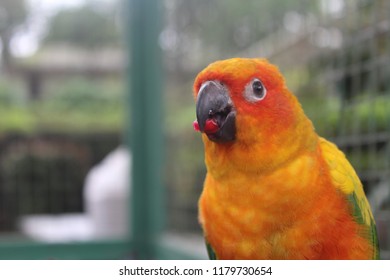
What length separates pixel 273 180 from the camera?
62 centimetres

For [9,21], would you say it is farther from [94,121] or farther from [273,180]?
[273,180]

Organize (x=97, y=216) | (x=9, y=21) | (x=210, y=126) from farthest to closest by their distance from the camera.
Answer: (x=97, y=216), (x=9, y=21), (x=210, y=126)

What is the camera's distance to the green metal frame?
5.93ft

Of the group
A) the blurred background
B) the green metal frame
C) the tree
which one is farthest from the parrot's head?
the tree

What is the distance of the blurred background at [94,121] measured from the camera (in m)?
1.53

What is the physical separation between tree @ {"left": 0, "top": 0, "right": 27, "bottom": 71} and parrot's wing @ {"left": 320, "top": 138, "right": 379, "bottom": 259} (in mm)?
1404

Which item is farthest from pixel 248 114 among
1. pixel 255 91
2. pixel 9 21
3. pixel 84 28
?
pixel 84 28

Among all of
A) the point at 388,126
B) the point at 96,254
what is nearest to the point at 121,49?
the point at 96,254

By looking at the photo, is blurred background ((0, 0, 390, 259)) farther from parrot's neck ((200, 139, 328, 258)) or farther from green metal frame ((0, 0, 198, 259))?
parrot's neck ((200, 139, 328, 258))

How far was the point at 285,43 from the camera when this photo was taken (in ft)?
4.10

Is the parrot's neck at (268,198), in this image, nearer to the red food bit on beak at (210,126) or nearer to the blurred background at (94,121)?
the red food bit on beak at (210,126)

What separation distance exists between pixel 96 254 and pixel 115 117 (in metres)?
0.50

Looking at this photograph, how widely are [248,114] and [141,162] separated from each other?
1.28 metres

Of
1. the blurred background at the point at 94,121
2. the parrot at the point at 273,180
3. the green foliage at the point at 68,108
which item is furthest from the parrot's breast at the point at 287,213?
the green foliage at the point at 68,108
